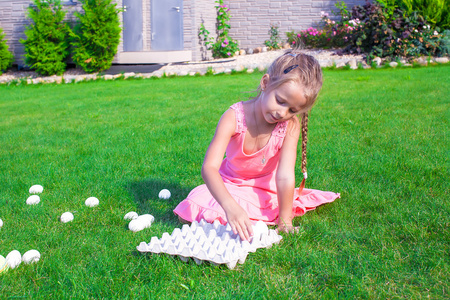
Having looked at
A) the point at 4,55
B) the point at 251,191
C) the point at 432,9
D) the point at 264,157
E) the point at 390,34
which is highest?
the point at 432,9

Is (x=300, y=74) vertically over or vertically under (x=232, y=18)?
under

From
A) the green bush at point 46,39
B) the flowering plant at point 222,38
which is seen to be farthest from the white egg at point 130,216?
the flowering plant at point 222,38

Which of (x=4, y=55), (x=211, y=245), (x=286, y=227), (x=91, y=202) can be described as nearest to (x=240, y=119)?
(x=286, y=227)

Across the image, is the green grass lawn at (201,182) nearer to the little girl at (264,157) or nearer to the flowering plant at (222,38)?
the little girl at (264,157)

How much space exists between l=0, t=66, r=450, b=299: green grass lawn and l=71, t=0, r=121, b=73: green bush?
4883 millimetres

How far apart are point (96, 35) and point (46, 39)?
4.42ft

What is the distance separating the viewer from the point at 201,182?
315 cm

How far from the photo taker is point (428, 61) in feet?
27.7

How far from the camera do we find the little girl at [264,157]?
2.18 meters

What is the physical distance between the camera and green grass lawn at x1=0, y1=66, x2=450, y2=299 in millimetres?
1818

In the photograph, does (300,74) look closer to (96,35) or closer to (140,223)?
(140,223)

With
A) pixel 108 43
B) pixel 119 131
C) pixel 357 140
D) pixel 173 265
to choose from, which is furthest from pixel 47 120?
pixel 108 43

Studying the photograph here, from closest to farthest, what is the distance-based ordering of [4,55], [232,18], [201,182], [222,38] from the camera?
1. [201,182]
2. [4,55]
3. [222,38]
4. [232,18]

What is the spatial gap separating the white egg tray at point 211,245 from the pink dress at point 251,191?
34 centimetres
